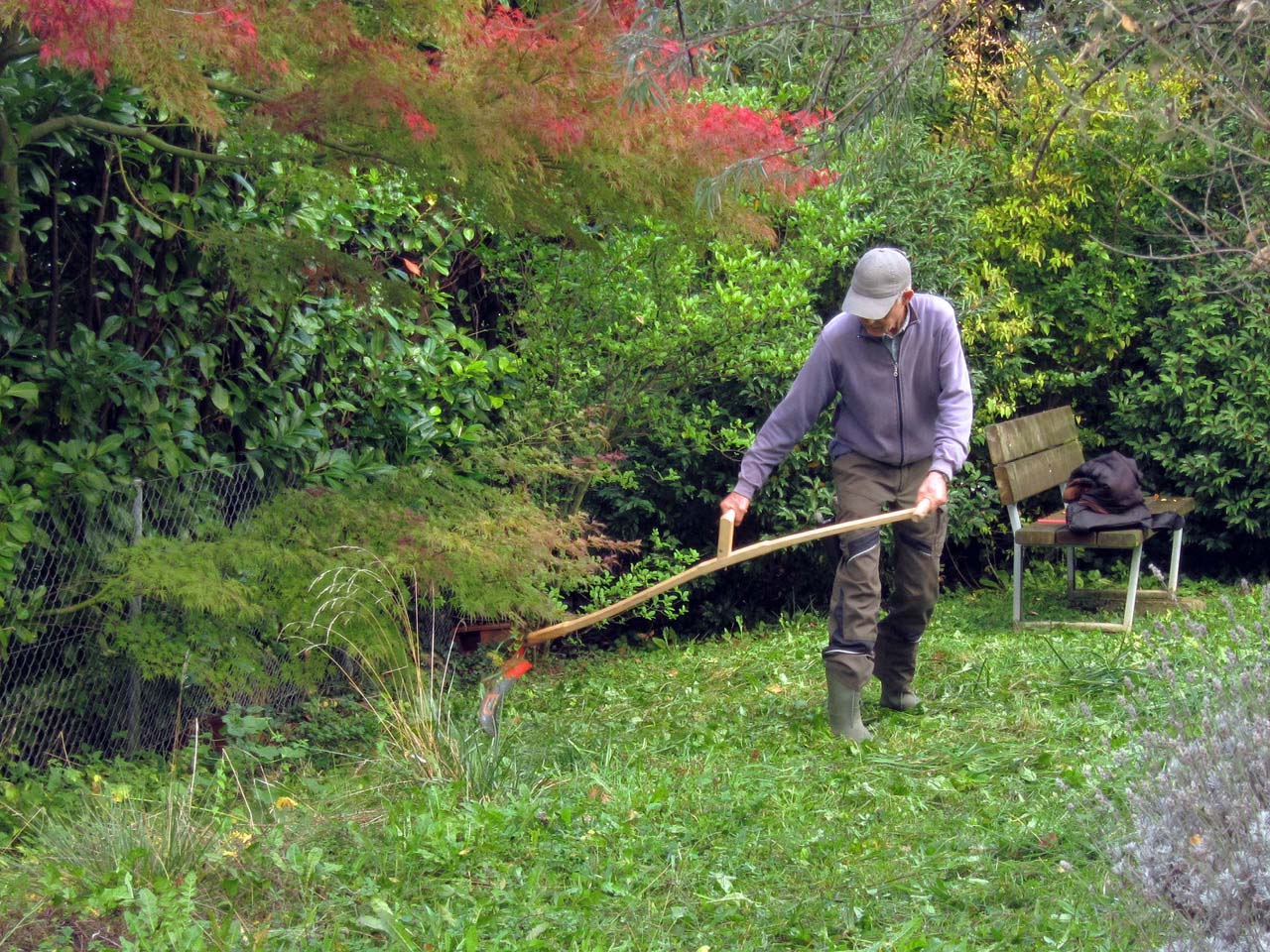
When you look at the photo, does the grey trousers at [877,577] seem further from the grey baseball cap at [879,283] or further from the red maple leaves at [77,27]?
the red maple leaves at [77,27]

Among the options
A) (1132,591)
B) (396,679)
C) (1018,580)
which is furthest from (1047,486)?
(396,679)

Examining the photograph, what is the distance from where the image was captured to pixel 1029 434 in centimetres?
827

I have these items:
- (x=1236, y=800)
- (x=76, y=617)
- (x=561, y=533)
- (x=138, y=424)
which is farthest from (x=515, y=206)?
(x=1236, y=800)

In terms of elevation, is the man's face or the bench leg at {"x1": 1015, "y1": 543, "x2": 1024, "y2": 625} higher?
the man's face

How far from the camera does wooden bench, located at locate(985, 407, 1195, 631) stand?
25.1 ft

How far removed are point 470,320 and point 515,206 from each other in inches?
128

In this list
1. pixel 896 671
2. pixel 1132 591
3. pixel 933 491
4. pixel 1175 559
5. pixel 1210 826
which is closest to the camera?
pixel 1210 826

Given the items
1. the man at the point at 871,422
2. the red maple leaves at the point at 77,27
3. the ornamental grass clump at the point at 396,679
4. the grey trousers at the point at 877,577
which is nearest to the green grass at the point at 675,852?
the ornamental grass clump at the point at 396,679

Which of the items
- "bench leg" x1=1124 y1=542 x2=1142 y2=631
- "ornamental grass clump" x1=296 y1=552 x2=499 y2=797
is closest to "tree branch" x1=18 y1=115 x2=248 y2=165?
"ornamental grass clump" x1=296 y1=552 x2=499 y2=797

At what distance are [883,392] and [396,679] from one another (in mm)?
2198

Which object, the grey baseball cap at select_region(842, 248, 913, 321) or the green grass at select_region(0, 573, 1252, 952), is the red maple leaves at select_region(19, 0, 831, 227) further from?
the green grass at select_region(0, 573, 1252, 952)

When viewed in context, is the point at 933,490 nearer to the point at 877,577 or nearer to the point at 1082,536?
the point at 877,577

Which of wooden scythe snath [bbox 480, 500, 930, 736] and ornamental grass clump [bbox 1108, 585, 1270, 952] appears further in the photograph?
wooden scythe snath [bbox 480, 500, 930, 736]

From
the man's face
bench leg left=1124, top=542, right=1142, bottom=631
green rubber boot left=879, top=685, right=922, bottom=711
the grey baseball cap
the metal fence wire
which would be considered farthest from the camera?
bench leg left=1124, top=542, right=1142, bottom=631
